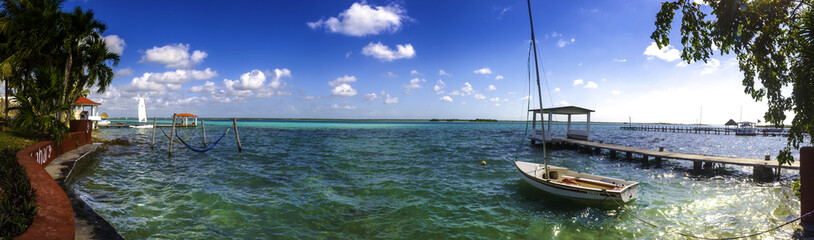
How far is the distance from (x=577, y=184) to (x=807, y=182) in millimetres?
5504

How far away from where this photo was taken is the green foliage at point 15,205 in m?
4.11

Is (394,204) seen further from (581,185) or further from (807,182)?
(807,182)

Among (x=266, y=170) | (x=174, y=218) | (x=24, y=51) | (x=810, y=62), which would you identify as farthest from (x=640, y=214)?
(x=24, y=51)

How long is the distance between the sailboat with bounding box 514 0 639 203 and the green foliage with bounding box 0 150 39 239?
12287 mm

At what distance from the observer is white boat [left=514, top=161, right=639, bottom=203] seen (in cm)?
1083

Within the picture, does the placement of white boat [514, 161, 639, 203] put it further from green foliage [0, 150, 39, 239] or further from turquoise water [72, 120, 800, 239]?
green foliage [0, 150, 39, 239]

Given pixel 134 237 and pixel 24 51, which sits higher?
pixel 24 51

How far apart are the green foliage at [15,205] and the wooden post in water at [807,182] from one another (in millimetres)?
14126

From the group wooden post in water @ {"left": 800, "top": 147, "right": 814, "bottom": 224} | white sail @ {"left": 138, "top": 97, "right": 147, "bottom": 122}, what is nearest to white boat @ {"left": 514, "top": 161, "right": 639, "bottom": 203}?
wooden post in water @ {"left": 800, "top": 147, "right": 814, "bottom": 224}

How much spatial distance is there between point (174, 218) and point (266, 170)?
875cm

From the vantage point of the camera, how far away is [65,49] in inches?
757

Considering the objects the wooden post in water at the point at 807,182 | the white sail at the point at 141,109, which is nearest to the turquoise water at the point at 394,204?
the wooden post in water at the point at 807,182

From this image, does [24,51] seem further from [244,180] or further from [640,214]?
[640,214]

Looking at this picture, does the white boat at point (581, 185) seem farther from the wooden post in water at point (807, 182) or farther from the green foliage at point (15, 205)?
the green foliage at point (15, 205)
